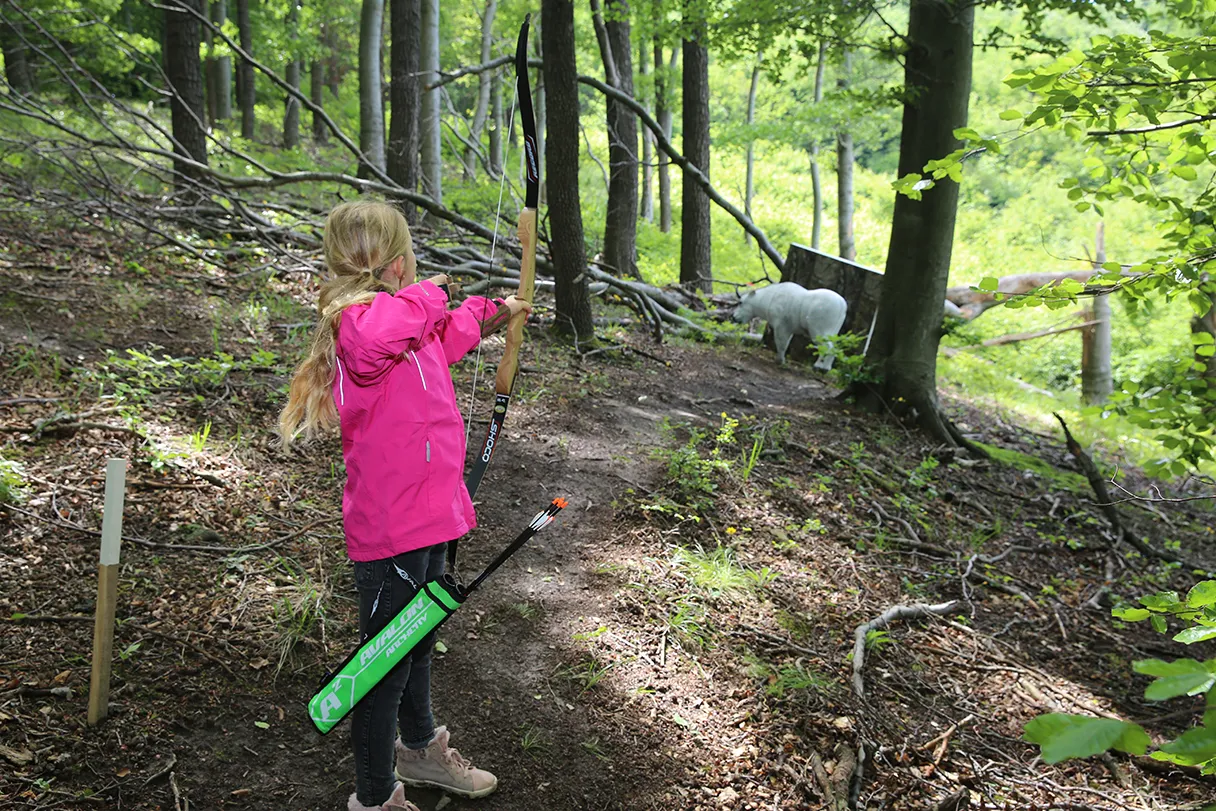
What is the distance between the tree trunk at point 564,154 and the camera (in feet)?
21.4

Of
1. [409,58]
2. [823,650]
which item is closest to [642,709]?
[823,650]

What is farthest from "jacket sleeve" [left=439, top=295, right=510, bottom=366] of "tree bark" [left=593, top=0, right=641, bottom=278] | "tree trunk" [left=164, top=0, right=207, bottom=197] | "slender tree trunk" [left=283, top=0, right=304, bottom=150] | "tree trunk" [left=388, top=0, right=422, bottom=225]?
"slender tree trunk" [left=283, top=0, right=304, bottom=150]

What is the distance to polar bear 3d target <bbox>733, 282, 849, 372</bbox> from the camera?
9.07 metres

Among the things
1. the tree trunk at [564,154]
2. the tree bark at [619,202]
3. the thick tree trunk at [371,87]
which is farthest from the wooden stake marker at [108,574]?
the thick tree trunk at [371,87]

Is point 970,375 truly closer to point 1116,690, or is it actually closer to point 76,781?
point 1116,690

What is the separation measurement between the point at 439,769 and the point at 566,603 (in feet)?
3.97

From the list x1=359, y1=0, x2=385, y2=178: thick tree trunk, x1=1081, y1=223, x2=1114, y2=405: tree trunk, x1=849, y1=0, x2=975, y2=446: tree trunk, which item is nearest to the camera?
x1=849, y1=0, x2=975, y2=446: tree trunk

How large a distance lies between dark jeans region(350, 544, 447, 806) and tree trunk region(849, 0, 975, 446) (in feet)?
17.9

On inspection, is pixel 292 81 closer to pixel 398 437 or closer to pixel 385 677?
pixel 398 437

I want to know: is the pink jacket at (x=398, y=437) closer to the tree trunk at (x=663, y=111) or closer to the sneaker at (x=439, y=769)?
the sneaker at (x=439, y=769)

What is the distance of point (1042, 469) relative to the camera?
6848mm

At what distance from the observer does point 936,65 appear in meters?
6.33

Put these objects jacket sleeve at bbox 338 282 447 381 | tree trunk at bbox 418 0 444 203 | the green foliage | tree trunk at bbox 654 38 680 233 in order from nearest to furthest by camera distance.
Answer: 1. the green foliage
2. jacket sleeve at bbox 338 282 447 381
3. tree trunk at bbox 418 0 444 203
4. tree trunk at bbox 654 38 680 233

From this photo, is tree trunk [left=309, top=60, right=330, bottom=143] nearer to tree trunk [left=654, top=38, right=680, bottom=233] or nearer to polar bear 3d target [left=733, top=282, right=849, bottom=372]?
tree trunk [left=654, top=38, right=680, bottom=233]
